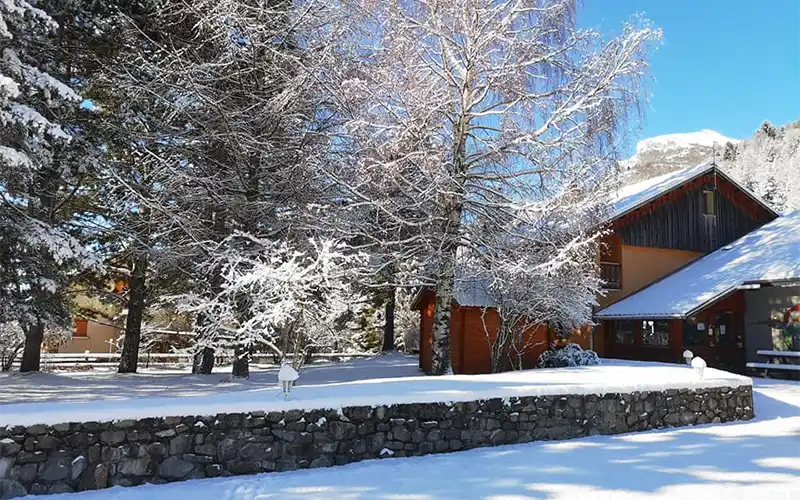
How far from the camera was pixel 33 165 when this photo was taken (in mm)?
7934

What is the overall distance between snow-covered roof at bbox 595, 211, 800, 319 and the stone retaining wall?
8.97m

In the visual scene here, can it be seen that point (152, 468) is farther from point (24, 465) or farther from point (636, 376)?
point (636, 376)

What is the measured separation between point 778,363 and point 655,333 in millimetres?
3437

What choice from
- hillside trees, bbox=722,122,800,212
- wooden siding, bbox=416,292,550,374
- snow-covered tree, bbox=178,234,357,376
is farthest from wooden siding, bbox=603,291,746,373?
hillside trees, bbox=722,122,800,212

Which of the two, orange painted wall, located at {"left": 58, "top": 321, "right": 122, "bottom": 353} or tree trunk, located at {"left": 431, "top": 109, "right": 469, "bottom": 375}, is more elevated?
tree trunk, located at {"left": 431, "top": 109, "right": 469, "bottom": 375}

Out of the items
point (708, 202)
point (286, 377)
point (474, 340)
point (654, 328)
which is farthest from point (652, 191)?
point (286, 377)

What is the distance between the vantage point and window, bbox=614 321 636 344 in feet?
62.0

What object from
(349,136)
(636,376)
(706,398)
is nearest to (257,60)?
(349,136)

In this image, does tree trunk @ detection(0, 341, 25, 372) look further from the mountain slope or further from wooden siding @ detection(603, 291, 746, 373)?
the mountain slope

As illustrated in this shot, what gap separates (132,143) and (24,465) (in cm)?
856

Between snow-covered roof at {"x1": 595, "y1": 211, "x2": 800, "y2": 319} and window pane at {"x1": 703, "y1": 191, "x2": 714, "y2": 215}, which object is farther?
window pane at {"x1": 703, "y1": 191, "x2": 714, "y2": 215}

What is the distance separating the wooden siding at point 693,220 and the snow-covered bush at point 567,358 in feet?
23.2

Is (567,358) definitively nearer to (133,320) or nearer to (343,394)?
(343,394)

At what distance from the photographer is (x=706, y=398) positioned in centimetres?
950
